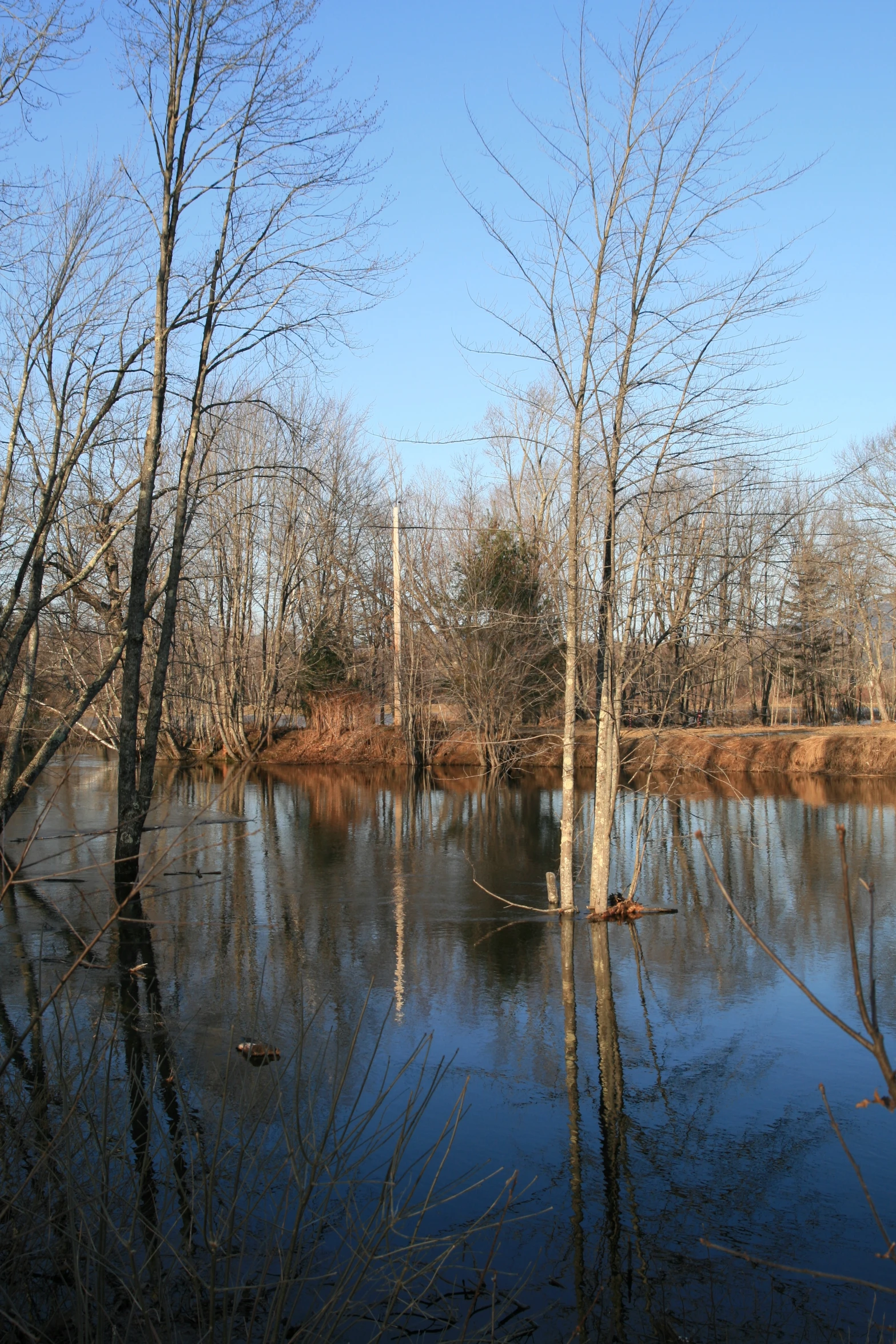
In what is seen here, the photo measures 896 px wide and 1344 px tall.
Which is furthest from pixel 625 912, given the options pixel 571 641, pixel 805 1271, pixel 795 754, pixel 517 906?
pixel 795 754

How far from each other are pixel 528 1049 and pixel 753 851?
30.8 feet

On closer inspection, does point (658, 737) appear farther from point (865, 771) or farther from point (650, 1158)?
point (865, 771)

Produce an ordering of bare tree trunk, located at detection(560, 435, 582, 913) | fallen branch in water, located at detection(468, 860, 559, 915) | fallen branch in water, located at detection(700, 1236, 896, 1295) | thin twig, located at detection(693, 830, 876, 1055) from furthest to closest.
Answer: fallen branch in water, located at detection(468, 860, 559, 915)
bare tree trunk, located at detection(560, 435, 582, 913)
fallen branch in water, located at detection(700, 1236, 896, 1295)
thin twig, located at detection(693, 830, 876, 1055)

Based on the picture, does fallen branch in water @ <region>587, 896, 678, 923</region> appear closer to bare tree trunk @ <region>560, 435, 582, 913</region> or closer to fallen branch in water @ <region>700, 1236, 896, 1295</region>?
bare tree trunk @ <region>560, 435, 582, 913</region>

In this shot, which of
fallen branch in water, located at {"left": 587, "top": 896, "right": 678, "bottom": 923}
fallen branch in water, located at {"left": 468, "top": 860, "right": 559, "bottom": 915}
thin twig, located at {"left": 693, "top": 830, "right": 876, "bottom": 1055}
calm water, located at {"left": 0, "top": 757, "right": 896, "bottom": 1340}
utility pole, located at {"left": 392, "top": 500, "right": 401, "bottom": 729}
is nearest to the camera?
thin twig, located at {"left": 693, "top": 830, "right": 876, "bottom": 1055}

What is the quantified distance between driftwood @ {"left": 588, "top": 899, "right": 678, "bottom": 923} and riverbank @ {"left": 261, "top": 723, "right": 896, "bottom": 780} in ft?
43.9

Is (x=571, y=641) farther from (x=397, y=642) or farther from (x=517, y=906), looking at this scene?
(x=397, y=642)

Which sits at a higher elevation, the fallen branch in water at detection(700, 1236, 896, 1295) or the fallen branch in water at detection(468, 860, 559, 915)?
the fallen branch in water at detection(700, 1236, 896, 1295)

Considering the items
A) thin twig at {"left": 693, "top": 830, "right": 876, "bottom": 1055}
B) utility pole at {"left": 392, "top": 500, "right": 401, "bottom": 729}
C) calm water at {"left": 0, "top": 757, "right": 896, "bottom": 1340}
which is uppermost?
utility pole at {"left": 392, "top": 500, "right": 401, "bottom": 729}

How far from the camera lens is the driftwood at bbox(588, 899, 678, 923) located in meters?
11.6

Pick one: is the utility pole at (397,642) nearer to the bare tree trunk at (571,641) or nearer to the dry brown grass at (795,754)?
the dry brown grass at (795,754)

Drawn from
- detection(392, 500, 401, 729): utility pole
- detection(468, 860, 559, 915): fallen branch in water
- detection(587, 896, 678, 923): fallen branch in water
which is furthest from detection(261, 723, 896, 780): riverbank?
detection(587, 896, 678, 923): fallen branch in water

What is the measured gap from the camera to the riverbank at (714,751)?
28531 millimetres

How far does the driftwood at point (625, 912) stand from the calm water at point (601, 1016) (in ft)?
0.59
